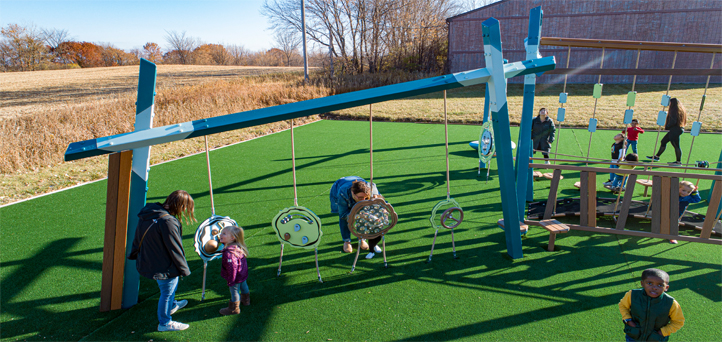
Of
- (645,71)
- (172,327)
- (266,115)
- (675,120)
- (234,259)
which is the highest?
(645,71)

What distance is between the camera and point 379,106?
20547mm

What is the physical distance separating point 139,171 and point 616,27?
29.1 m

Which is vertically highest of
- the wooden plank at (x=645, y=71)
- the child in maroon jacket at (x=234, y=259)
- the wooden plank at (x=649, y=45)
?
the wooden plank at (x=649, y=45)

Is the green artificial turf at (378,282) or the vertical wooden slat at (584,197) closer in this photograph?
the green artificial turf at (378,282)

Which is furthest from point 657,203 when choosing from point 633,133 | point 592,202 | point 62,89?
point 62,89

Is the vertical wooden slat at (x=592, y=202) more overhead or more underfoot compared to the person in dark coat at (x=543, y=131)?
more underfoot

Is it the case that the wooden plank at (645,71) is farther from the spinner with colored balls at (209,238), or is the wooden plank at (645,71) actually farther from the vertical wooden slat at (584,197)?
the spinner with colored balls at (209,238)

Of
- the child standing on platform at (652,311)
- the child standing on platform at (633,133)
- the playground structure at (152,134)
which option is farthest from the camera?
the child standing on platform at (633,133)

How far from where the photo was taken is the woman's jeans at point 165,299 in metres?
3.40

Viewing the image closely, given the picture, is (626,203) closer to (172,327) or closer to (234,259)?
(234,259)

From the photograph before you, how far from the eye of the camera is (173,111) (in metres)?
14.1

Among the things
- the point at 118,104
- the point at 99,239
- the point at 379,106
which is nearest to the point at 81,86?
the point at 118,104

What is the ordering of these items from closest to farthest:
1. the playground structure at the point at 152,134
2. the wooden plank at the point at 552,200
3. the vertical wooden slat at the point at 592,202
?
1. the playground structure at the point at 152,134
2. the vertical wooden slat at the point at 592,202
3. the wooden plank at the point at 552,200

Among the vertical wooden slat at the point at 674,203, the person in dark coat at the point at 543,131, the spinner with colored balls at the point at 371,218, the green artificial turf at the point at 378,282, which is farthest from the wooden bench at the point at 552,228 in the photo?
the person in dark coat at the point at 543,131
